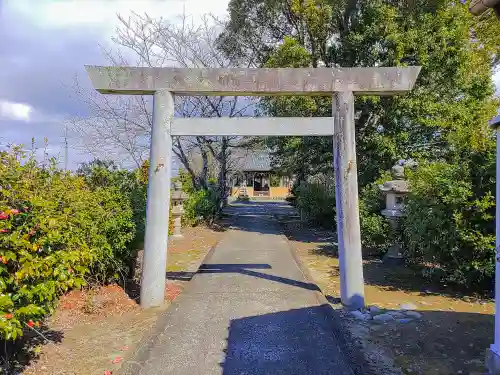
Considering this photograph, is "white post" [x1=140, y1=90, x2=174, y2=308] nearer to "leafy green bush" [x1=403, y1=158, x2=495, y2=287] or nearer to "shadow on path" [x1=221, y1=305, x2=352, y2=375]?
"shadow on path" [x1=221, y1=305, x2=352, y2=375]

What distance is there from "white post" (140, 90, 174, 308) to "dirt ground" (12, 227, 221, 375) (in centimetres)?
31

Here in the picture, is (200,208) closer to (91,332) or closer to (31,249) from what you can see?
(91,332)

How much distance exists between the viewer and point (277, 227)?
16.3 metres

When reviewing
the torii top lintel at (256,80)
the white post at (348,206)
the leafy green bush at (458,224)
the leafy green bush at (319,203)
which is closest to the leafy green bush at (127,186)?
the torii top lintel at (256,80)

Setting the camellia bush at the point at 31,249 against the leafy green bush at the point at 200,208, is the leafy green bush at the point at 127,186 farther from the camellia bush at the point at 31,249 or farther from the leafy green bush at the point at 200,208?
the leafy green bush at the point at 200,208

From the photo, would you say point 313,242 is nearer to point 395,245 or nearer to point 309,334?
point 395,245

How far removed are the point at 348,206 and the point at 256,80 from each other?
2.25 m

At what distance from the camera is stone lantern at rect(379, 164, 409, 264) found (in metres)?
8.40

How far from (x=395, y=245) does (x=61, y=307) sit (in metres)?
6.80

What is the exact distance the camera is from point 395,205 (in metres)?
8.72

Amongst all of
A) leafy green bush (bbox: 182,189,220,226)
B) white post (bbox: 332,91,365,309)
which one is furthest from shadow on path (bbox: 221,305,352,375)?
leafy green bush (bbox: 182,189,220,226)

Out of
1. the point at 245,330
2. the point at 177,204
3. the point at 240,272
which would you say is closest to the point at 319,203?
the point at 177,204

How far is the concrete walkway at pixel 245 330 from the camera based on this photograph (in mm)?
3781

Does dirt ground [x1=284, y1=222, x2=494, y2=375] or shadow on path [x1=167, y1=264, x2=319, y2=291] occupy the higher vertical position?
shadow on path [x1=167, y1=264, x2=319, y2=291]
